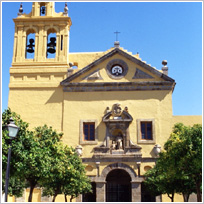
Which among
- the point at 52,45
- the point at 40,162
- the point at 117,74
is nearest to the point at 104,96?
the point at 117,74

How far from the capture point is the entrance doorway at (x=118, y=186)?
2952 cm

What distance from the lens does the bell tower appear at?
3259 cm

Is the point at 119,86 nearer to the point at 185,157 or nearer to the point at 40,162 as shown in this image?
the point at 185,157

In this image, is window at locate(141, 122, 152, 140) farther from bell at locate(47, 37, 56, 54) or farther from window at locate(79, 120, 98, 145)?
bell at locate(47, 37, 56, 54)

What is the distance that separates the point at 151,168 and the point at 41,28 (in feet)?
50.0

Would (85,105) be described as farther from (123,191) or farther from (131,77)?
(123,191)

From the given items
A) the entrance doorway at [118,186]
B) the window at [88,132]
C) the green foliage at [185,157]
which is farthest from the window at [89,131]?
the green foliage at [185,157]

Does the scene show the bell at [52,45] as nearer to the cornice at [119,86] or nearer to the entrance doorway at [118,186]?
the cornice at [119,86]

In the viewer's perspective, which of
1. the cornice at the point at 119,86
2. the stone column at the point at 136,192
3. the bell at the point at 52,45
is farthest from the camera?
the bell at the point at 52,45

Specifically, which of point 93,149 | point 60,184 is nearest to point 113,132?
point 93,149

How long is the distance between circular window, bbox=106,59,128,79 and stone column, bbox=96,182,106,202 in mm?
8729

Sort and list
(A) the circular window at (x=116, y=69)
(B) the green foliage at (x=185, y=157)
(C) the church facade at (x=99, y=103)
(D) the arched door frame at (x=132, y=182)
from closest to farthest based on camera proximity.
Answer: (B) the green foliage at (x=185, y=157)
(D) the arched door frame at (x=132, y=182)
(C) the church facade at (x=99, y=103)
(A) the circular window at (x=116, y=69)

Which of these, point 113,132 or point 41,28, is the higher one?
point 41,28

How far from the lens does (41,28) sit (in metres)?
33.3
